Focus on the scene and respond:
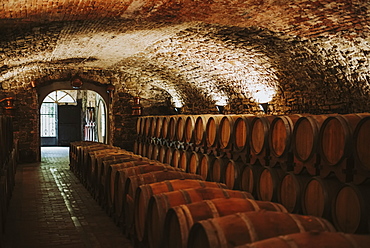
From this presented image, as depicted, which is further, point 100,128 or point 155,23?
point 100,128

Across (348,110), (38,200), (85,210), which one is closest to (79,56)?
(38,200)

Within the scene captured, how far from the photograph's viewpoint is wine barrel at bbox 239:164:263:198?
16.1 feet

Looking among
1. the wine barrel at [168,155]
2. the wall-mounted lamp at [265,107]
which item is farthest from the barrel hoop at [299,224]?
the wall-mounted lamp at [265,107]

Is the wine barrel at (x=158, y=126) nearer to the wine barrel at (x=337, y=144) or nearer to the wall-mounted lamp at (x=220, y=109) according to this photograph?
the wall-mounted lamp at (x=220, y=109)

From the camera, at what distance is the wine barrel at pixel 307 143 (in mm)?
3889

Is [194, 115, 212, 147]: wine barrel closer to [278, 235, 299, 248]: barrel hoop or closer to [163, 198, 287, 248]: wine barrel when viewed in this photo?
[163, 198, 287, 248]: wine barrel

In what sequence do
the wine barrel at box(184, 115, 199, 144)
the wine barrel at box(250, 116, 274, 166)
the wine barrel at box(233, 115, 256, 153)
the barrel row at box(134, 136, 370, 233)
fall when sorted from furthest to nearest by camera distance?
1. the wine barrel at box(184, 115, 199, 144)
2. the wine barrel at box(233, 115, 256, 153)
3. the wine barrel at box(250, 116, 274, 166)
4. the barrel row at box(134, 136, 370, 233)

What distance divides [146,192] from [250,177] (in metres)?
1.99

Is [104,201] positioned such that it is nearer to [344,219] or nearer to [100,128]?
[344,219]

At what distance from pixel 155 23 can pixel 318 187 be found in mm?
3727

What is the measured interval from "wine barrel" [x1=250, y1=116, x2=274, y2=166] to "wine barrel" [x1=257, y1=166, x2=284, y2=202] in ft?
0.55

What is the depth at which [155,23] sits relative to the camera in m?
6.15

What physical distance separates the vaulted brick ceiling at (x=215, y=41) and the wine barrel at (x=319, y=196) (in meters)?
2.13

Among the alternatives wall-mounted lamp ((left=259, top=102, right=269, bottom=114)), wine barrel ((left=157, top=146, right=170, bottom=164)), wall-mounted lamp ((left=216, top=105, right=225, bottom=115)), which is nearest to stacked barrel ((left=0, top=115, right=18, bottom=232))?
wine barrel ((left=157, top=146, right=170, bottom=164))
